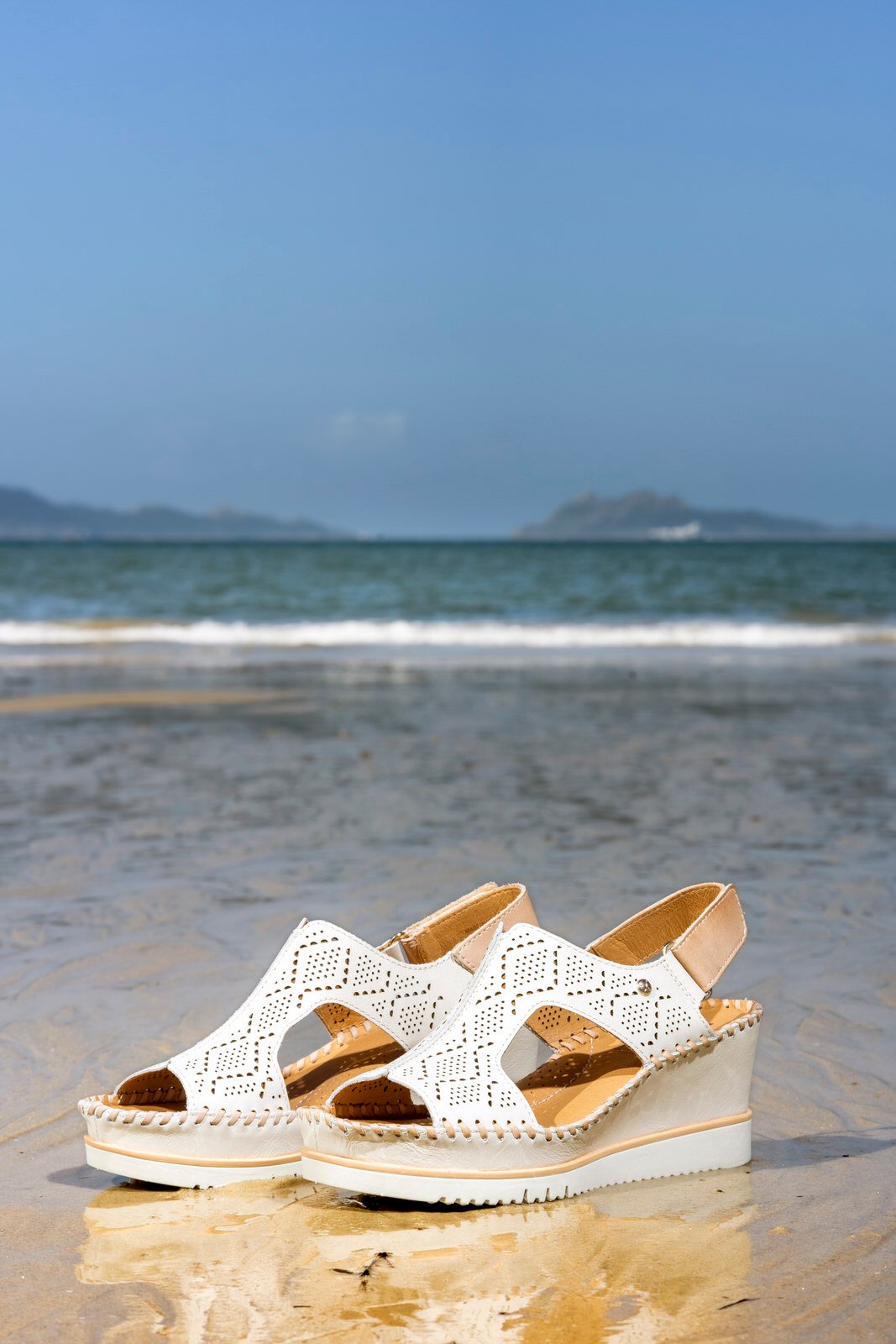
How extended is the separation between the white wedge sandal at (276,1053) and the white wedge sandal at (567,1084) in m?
0.10

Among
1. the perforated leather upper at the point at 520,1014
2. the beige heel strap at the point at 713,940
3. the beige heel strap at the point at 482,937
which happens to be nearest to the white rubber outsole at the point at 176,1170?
the perforated leather upper at the point at 520,1014

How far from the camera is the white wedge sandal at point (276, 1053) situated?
2.23m

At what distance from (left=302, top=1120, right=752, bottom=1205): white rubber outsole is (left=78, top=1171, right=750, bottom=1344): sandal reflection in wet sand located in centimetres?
3

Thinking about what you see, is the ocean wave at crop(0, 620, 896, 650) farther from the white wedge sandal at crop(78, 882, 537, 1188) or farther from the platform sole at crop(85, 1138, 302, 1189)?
the platform sole at crop(85, 1138, 302, 1189)

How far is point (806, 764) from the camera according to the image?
7.21 m

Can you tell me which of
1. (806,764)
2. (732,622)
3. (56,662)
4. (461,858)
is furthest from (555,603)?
(461,858)

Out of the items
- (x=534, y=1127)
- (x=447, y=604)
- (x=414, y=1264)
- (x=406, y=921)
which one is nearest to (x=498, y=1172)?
(x=534, y=1127)

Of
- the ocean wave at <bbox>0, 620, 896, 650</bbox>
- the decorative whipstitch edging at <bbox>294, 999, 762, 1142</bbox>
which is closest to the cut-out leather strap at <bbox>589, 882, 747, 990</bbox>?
the decorative whipstitch edging at <bbox>294, 999, 762, 1142</bbox>

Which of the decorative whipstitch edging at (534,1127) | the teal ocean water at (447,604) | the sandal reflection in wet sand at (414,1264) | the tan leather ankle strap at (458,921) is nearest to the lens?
A: the sandal reflection in wet sand at (414,1264)

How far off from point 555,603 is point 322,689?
609 inches

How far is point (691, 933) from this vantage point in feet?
8.02

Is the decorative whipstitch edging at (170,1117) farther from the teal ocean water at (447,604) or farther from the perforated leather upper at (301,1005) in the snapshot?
the teal ocean water at (447,604)

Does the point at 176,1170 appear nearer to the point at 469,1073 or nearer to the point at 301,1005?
the point at 301,1005

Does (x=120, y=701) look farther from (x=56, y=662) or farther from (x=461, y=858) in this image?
(x=461, y=858)
